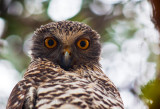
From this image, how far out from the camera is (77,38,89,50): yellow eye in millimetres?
3266

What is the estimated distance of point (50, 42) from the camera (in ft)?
10.6

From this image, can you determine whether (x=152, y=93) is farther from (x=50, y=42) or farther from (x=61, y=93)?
(x=50, y=42)

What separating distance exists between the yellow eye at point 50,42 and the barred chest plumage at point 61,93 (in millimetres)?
559

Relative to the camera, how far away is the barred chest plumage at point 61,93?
1.92m

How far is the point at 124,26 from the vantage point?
569 cm

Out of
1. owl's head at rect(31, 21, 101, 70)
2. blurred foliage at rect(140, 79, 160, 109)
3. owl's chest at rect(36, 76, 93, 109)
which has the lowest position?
blurred foliage at rect(140, 79, 160, 109)

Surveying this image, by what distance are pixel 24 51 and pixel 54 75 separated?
365 cm

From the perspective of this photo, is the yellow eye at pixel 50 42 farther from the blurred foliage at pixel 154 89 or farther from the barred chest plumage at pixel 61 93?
the blurred foliage at pixel 154 89

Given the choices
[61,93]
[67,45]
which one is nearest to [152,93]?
Result: [61,93]

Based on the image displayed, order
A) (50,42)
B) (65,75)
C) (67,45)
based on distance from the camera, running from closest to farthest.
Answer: (65,75) < (67,45) < (50,42)

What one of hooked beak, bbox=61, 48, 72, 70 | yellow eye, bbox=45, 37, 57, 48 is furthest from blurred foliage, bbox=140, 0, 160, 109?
yellow eye, bbox=45, 37, 57, 48

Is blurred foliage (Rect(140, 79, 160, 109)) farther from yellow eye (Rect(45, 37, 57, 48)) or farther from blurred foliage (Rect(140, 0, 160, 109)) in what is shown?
yellow eye (Rect(45, 37, 57, 48))

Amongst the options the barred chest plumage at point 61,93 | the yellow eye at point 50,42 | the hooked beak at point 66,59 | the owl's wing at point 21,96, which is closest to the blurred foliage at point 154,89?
the barred chest plumage at point 61,93

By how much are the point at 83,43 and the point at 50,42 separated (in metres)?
0.43
